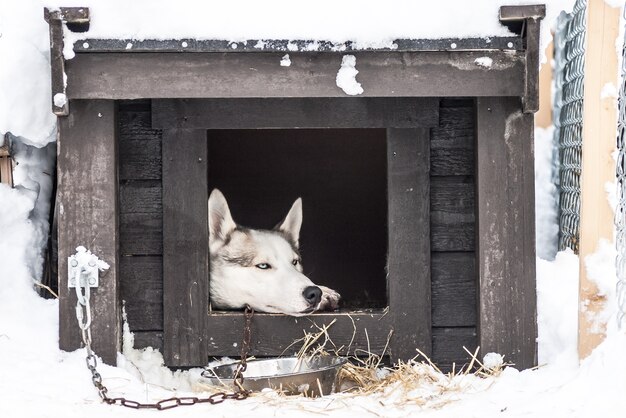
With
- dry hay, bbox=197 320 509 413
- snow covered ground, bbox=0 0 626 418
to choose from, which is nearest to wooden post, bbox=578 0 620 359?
snow covered ground, bbox=0 0 626 418

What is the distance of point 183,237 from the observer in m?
4.11

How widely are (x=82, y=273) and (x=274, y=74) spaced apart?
1146mm

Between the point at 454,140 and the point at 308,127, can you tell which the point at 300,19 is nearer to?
the point at 308,127

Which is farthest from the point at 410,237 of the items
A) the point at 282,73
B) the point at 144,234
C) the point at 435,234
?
the point at 144,234

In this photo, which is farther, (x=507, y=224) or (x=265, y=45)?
(x=507, y=224)

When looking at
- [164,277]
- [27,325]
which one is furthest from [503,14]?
[27,325]

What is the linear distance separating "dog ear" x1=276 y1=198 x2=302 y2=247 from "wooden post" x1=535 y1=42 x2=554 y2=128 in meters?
2.85

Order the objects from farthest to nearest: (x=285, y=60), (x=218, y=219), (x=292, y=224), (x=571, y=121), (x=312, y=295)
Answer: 1. (x=571, y=121)
2. (x=292, y=224)
3. (x=218, y=219)
4. (x=312, y=295)
5. (x=285, y=60)

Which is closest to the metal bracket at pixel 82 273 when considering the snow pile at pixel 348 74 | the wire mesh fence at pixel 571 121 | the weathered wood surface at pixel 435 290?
the weathered wood surface at pixel 435 290

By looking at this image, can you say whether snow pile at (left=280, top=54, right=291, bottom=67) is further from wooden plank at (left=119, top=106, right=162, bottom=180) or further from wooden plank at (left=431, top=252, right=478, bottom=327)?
wooden plank at (left=431, top=252, right=478, bottom=327)

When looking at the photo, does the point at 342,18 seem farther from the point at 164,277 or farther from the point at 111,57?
the point at 164,277

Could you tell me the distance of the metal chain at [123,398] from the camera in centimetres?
338

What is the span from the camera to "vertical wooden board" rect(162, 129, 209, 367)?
4.11 meters

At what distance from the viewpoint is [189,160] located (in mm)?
4113
